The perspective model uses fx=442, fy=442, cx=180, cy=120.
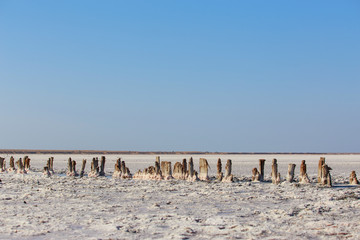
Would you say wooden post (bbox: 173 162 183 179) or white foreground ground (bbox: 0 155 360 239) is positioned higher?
wooden post (bbox: 173 162 183 179)

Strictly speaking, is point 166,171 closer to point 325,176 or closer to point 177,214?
point 325,176

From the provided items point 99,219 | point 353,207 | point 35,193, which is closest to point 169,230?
point 99,219

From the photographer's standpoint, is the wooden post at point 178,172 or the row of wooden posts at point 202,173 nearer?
the row of wooden posts at point 202,173

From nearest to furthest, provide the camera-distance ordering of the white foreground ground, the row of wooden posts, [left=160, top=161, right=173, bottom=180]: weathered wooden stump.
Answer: the white foreground ground
the row of wooden posts
[left=160, top=161, right=173, bottom=180]: weathered wooden stump

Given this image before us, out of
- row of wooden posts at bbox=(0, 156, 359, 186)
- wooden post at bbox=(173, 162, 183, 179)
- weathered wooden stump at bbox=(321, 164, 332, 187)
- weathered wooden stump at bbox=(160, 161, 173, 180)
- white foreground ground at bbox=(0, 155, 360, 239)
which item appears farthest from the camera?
wooden post at bbox=(173, 162, 183, 179)

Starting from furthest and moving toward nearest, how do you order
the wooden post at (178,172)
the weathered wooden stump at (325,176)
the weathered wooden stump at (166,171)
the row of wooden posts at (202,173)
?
the wooden post at (178,172) → the weathered wooden stump at (166,171) → the row of wooden posts at (202,173) → the weathered wooden stump at (325,176)

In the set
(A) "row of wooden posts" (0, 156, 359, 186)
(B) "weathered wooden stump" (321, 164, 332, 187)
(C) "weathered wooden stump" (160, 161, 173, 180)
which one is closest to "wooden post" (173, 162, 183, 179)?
(A) "row of wooden posts" (0, 156, 359, 186)

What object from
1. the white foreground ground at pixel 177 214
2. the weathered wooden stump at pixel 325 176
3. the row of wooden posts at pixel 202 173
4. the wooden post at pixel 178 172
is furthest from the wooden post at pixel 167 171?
the weathered wooden stump at pixel 325 176

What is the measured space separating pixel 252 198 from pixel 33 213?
16.4ft

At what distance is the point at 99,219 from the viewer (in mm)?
7492

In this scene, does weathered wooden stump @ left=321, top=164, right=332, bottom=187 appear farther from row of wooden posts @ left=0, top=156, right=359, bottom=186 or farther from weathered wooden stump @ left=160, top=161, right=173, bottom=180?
weathered wooden stump @ left=160, top=161, right=173, bottom=180

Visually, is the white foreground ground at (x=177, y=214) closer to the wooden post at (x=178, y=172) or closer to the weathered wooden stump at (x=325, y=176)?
the weathered wooden stump at (x=325, y=176)

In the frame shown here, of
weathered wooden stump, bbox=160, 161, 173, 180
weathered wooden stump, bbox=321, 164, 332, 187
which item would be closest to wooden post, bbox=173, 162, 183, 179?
weathered wooden stump, bbox=160, 161, 173, 180

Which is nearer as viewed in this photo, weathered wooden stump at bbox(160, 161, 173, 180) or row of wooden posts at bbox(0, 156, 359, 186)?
row of wooden posts at bbox(0, 156, 359, 186)
